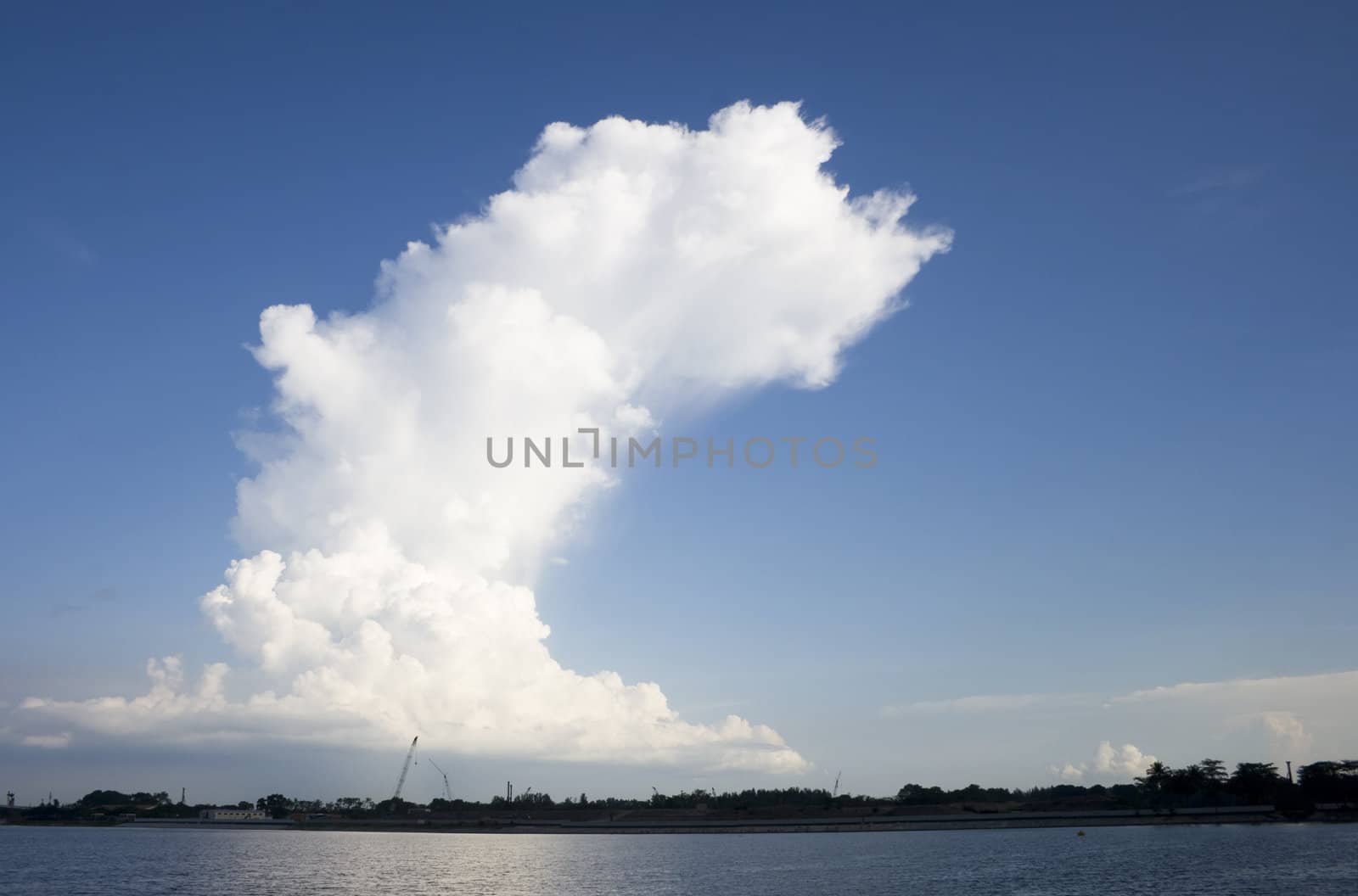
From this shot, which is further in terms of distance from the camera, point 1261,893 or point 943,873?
point 943,873

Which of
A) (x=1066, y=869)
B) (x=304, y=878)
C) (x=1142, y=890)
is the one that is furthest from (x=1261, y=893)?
(x=304, y=878)

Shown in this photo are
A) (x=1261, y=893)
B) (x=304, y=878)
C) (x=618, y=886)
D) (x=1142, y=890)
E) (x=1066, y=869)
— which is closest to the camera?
(x=1261, y=893)

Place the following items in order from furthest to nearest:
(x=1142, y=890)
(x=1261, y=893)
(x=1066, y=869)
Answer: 1. (x=1066, y=869)
2. (x=1142, y=890)
3. (x=1261, y=893)

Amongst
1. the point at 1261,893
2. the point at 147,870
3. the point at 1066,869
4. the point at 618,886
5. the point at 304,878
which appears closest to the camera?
the point at 1261,893

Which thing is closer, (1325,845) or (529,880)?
(529,880)

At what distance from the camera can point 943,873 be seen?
160m

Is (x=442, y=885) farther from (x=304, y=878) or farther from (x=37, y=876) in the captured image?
(x=37, y=876)

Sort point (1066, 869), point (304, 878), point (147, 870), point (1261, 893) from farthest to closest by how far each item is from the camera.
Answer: point (147, 870) < point (304, 878) < point (1066, 869) < point (1261, 893)

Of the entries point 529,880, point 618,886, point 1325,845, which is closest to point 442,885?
point 529,880

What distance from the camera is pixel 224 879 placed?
540 feet

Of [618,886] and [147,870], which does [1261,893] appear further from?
[147,870]

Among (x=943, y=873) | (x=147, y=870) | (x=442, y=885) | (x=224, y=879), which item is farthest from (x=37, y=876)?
(x=943, y=873)

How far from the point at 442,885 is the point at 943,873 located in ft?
265

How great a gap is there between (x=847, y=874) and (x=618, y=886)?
38.7 metres
